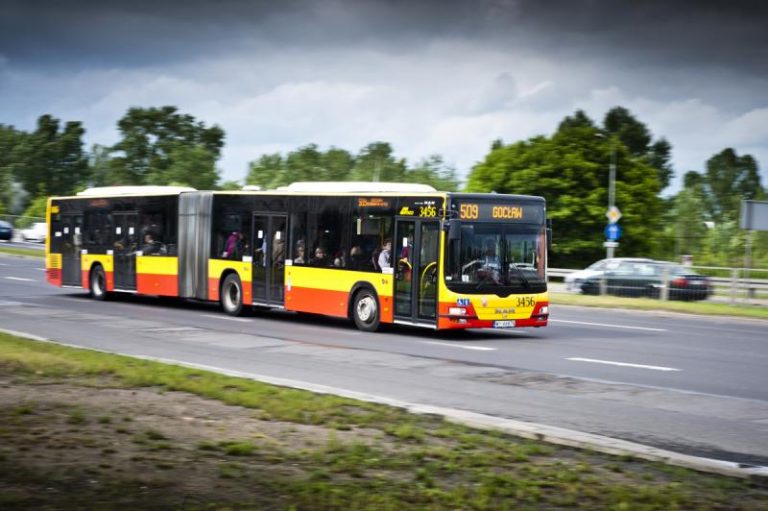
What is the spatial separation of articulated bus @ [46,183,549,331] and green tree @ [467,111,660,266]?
3239cm

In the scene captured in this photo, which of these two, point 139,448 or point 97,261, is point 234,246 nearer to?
point 97,261

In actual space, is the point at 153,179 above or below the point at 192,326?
above

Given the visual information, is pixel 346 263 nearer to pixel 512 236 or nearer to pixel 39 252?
pixel 512 236

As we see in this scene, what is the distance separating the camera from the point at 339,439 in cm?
848

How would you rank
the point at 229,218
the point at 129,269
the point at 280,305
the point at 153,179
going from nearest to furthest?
the point at 280,305
the point at 229,218
the point at 129,269
the point at 153,179

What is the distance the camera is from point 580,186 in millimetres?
57375

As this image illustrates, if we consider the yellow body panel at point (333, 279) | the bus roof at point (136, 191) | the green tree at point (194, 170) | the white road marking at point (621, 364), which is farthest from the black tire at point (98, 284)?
the green tree at point (194, 170)

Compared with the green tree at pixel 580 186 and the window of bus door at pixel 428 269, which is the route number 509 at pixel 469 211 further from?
the green tree at pixel 580 186

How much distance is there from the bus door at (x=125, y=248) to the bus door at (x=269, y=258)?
17.5 ft

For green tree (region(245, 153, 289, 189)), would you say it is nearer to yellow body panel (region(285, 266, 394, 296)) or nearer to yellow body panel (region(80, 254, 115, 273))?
yellow body panel (region(80, 254, 115, 273))

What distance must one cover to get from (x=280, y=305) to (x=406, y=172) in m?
55.2

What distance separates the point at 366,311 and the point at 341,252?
4.90 ft

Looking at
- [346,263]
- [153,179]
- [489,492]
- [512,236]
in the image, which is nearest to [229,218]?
[346,263]

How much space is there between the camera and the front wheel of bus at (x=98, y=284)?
28594mm
